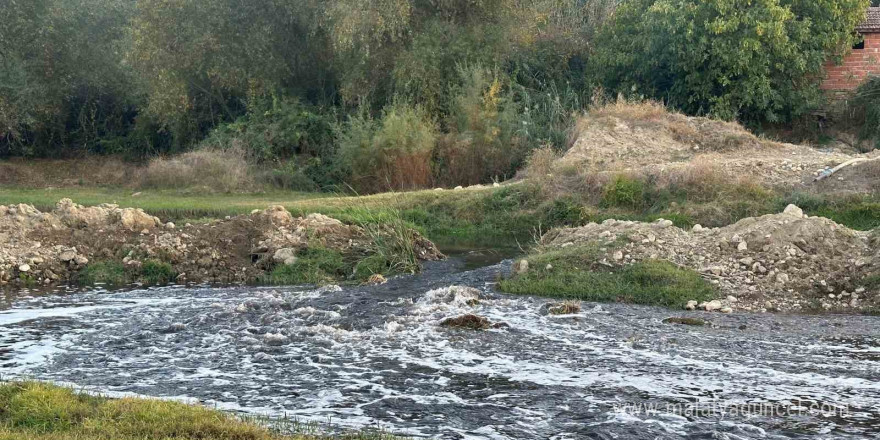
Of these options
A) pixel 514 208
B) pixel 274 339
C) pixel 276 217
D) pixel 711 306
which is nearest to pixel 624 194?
pixel 514 208

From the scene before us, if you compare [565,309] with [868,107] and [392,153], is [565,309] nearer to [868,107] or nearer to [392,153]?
[392,153]

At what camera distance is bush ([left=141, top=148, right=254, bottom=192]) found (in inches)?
1144

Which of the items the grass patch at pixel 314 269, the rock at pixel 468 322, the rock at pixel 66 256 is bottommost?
the grass patch at pixel 314 269

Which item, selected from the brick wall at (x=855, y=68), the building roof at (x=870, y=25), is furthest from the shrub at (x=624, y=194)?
the building roof at (x=870, y=25)

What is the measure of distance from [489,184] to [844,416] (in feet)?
64.6

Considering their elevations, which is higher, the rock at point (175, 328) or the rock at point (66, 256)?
the rock at point (175, 328)

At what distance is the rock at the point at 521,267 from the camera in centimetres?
1610

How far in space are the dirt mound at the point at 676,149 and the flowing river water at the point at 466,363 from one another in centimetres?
1072

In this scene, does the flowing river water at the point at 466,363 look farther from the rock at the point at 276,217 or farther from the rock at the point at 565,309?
the rock at the point at 276,217

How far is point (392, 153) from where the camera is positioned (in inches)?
1125

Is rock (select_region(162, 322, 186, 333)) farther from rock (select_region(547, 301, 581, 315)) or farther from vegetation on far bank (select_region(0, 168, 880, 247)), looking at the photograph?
vegetation on far bank (select_region(0, 168, 880, 247))

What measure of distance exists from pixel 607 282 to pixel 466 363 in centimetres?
494

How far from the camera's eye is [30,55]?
36.3m

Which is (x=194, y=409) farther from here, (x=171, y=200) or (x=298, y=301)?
(x=171, y=200)
